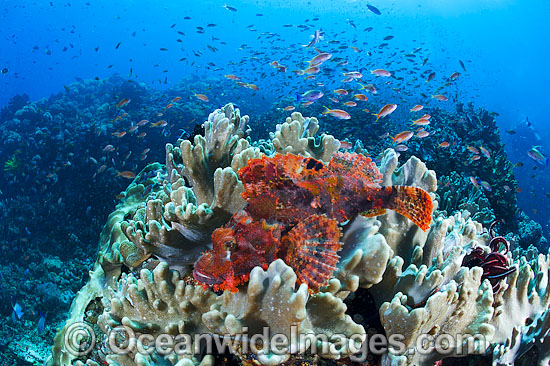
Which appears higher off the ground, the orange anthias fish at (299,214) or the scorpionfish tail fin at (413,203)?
the orange anthias fish at (299,214)

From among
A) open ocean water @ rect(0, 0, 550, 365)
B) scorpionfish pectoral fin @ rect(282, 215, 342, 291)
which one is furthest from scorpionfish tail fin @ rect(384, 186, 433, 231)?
open ocean water @ rect(0, 0, 550, 365)

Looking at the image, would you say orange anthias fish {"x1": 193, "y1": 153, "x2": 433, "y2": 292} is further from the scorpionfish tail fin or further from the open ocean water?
the open ocean water

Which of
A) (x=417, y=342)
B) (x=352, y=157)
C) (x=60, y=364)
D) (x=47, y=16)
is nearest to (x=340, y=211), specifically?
(x=352, y=157)

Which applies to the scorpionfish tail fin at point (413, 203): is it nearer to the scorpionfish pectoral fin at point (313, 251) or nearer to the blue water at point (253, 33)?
the scorpionfish pectoral fin at point (313, 251)

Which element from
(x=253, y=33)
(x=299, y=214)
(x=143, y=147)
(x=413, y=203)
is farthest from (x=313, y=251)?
(x=253, y=33)

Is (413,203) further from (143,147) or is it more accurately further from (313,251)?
(143,147)

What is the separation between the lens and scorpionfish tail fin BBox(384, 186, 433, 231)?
201 cm

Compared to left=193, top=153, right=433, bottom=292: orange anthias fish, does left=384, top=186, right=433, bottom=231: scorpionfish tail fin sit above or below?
below

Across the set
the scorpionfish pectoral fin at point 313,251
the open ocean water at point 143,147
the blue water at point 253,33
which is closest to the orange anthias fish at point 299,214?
the scorpionfish pectoral fin at point 313,251

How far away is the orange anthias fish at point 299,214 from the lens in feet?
5.54

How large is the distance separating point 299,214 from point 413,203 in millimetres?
815

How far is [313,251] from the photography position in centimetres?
169

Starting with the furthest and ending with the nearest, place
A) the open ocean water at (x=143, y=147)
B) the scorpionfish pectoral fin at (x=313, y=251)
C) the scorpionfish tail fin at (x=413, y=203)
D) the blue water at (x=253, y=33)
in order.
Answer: the blue water at (x=253, y=33) → the open ocean water at (x=143, y=147) → the scorpionfish tail fin at (x=413, y=203) → the scorpionfish pectoral fin at (x=313, y=251)

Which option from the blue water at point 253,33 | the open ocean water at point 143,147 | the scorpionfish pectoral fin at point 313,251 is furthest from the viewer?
the blue water at point 253,33
